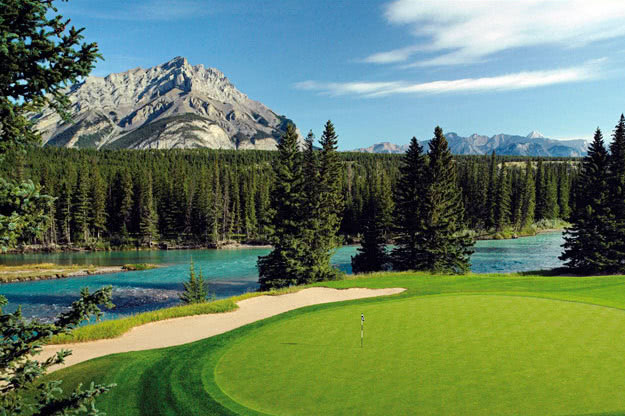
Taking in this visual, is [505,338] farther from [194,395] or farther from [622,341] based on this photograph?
[194,395]

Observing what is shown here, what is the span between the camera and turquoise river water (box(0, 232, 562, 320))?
37625mm

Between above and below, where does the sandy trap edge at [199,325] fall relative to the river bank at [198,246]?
above

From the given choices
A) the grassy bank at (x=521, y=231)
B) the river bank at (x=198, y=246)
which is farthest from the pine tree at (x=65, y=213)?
A: the grassy bank at (x=521, y=231)

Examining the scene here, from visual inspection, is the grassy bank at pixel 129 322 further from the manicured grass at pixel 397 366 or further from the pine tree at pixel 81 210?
the pine tree at pixel 81 210

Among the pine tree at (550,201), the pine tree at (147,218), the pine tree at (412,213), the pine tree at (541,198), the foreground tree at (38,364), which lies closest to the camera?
the foreground tree at (38,364)

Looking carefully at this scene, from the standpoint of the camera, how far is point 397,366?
10.9 m

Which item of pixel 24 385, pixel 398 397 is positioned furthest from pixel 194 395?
pixel 24 385

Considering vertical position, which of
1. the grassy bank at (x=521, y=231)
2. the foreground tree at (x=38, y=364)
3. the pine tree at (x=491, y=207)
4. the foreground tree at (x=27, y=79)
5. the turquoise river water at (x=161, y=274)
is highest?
the foreground tree at (x=27, y=79)

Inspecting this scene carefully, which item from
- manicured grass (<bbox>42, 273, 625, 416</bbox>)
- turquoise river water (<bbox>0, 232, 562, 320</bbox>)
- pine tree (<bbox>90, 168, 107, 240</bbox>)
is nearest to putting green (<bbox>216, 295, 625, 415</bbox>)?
manicured grass (<bbox>42, 273, 625, 416</bbox>)

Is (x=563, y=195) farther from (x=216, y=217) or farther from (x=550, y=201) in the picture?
(x=216, y=217)

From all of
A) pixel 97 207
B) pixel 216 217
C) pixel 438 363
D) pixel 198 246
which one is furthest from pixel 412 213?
pixel 97 207

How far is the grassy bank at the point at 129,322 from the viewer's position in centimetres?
1734

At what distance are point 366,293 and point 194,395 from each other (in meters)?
16.9

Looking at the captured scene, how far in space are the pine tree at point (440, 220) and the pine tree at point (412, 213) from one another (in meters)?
0.53
